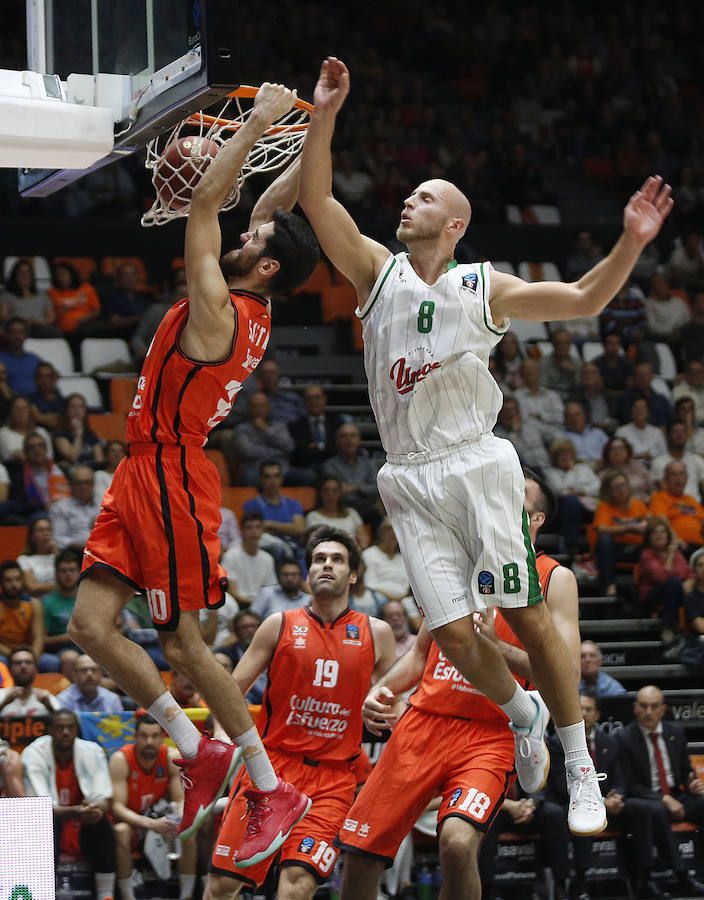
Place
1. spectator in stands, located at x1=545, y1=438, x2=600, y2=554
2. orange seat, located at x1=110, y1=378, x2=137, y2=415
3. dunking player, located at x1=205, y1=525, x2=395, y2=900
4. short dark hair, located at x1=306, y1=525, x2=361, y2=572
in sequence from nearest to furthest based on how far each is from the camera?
dunking player, located at x1=205, y1=525, x2=395, y2=900, short dark hair, located at x1=306, y1=525, x2=361, y2=572, orange seat, located at x1=110, y1=378, x2=137, y2=415, spectator in stands, located at x1=545, y1=438, x2=600, y2=554

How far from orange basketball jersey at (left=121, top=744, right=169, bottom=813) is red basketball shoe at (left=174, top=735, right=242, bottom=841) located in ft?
10.3

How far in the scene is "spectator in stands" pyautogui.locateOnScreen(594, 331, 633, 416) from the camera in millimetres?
13617

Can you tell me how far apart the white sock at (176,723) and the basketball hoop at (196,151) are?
1.94 m

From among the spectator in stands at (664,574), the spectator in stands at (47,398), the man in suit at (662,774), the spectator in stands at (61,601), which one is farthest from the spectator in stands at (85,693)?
the spectator in stands at (664,574)

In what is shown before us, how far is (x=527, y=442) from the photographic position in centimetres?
1249

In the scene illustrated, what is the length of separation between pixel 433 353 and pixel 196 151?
1270mm

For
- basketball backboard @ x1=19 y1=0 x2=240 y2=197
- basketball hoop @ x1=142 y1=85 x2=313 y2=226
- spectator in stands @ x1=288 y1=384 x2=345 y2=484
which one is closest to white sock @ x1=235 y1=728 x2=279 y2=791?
basketball hoop @ x1=142 y1=85 x2=313 y2=226

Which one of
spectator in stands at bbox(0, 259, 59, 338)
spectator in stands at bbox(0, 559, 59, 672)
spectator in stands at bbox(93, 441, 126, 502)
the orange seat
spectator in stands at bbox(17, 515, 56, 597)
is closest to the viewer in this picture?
spectator in stands at bbox(0, 559, 59, 672)

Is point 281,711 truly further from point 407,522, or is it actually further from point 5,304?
point 5,304

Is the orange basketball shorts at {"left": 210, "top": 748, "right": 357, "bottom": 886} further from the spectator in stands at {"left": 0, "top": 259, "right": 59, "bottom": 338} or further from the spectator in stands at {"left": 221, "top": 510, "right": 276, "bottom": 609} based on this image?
the spectator in stands at {"left": 0, "top": 259, "right": 59, "bottom": 338}

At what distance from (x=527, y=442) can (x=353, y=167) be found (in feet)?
14.7

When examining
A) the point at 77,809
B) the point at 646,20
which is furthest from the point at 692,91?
the point at 77,809

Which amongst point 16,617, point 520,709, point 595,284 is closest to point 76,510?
point 16,617

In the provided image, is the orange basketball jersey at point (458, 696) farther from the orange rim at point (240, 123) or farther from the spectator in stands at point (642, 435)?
the spectator in stands at point (642, 435)
